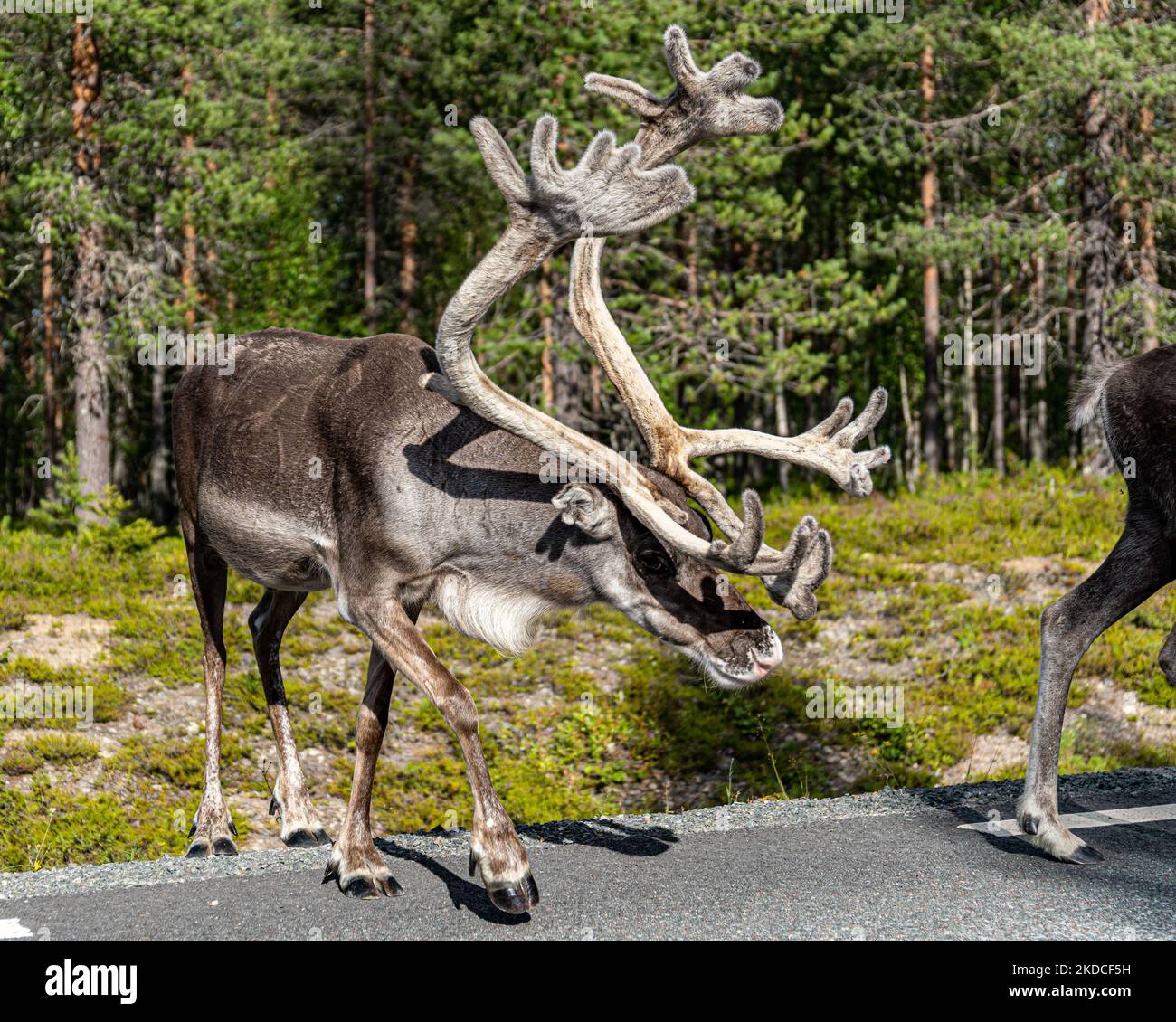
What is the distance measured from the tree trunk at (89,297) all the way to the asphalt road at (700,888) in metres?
12.0

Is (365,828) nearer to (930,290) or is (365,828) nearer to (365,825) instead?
(365,825)

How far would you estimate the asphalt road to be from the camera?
4.58 metres

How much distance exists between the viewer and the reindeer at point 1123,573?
5.67 metres

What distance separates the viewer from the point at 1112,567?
589cm

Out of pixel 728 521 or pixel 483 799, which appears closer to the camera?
pixel 483 799

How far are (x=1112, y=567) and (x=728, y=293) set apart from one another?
12.0m

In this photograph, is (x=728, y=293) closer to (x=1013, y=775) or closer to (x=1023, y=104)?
(x=1023, y=104)

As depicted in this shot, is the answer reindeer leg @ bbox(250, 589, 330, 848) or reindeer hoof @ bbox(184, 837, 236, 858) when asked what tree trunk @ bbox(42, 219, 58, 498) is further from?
reindeer hoof @ bbox(184, 837, 236, 858)

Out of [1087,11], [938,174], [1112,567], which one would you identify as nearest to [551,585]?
[1112,567]

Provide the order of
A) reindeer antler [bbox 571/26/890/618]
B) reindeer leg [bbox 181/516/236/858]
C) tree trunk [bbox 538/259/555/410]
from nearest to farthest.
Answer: reindeer antler [bbox 571/26/890/618]
reindeer leg [bbox 181/516/236/858]
tree trunk [bbox 538/259/555/410]

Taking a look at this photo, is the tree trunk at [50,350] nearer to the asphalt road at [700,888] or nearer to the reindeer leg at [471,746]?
the asphalt road at [700,888]

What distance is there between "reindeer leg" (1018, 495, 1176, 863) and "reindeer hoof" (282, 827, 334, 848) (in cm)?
355

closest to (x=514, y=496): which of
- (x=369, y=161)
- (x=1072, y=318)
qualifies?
(x=369, y=161)

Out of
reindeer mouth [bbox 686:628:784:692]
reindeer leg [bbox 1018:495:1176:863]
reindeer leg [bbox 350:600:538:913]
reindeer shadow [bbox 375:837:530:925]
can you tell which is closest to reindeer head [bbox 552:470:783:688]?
reindeer mouth [bbox 686:628:784:692]
